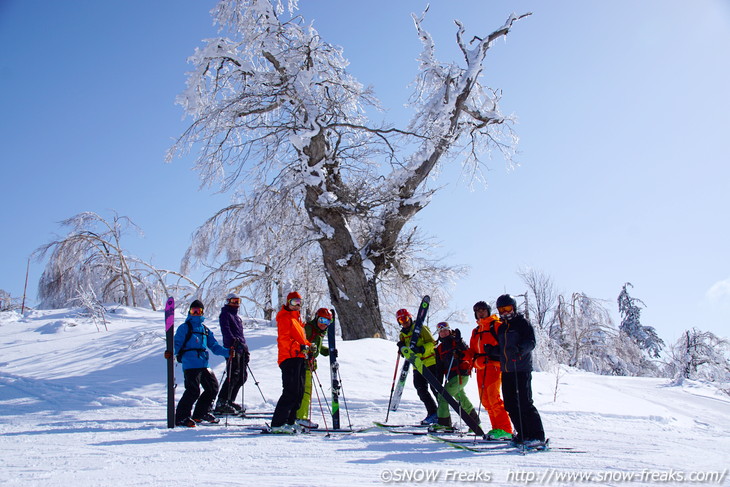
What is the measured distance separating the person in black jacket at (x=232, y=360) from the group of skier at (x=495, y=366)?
97.3 inches

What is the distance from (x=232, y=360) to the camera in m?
6.68

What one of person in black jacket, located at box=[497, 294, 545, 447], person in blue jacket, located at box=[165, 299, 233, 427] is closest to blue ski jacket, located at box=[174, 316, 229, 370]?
person in blue jacket, located at box=[165, 299, 233, 427]

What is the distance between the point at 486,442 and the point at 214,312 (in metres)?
10.7

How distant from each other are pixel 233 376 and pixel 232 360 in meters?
0.22

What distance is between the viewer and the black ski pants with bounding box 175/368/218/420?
5.93 m

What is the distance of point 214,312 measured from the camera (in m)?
14.1

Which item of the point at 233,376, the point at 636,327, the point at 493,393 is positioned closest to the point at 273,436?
the point at 233,376

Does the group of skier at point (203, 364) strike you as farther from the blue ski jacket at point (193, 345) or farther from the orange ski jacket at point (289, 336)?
the orange ski jacket at point (289, 336)

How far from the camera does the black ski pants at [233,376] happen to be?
6.57 m

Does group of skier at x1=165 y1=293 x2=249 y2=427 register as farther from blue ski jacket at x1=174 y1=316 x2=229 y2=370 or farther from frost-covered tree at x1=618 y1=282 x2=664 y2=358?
frost-covered tree at x1=618 y1=282 x2=664 y2=358

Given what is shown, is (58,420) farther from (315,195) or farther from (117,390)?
(315,195)

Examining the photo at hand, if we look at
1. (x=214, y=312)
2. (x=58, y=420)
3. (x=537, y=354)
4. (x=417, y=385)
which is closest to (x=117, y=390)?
(x=58, y=420)

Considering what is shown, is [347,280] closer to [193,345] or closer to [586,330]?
[193,345]

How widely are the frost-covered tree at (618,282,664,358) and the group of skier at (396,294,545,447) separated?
2931 cm
